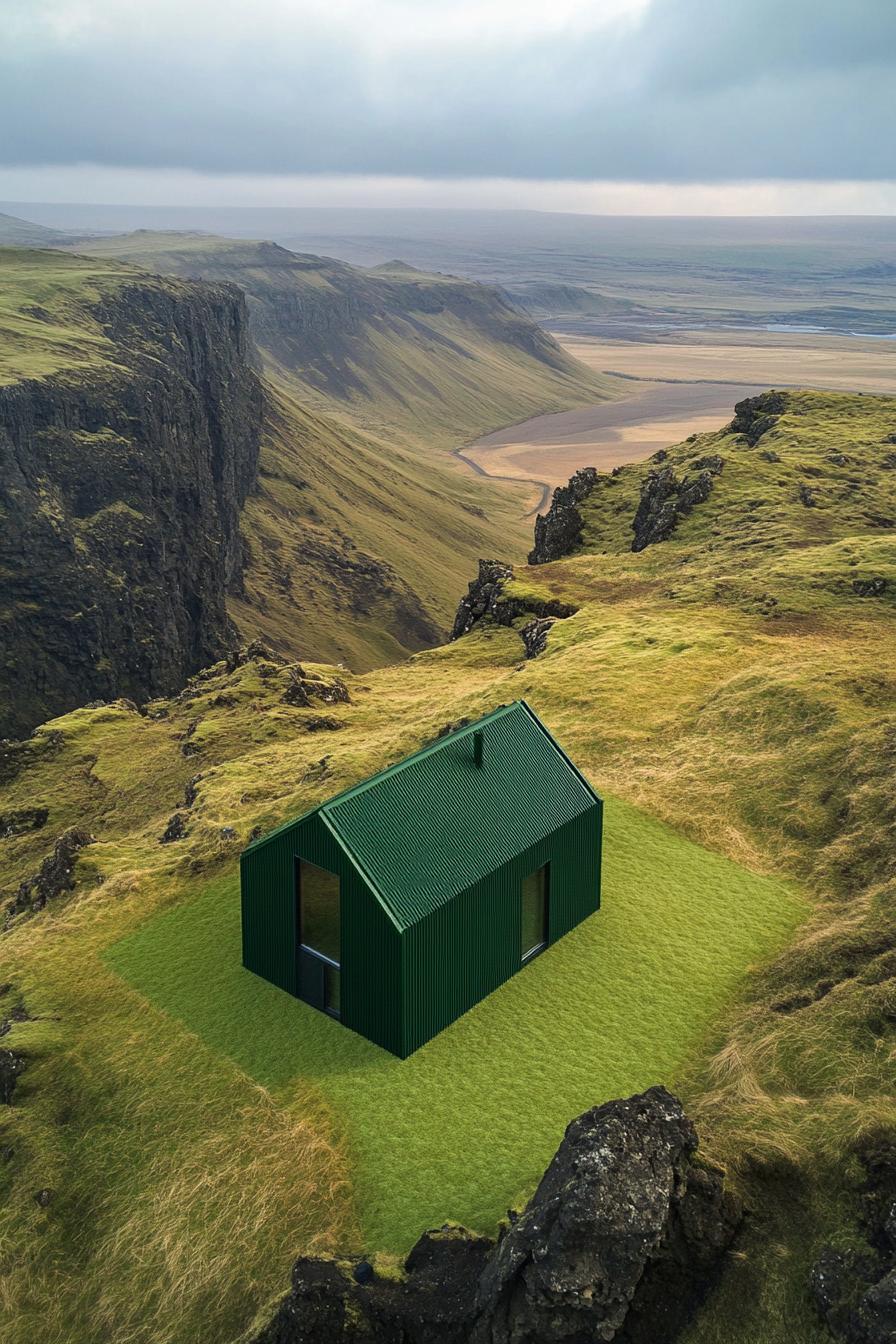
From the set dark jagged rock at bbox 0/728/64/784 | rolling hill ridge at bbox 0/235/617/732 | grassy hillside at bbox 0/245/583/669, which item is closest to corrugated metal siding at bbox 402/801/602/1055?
dark jagged rock at bbox 0/728/64/784

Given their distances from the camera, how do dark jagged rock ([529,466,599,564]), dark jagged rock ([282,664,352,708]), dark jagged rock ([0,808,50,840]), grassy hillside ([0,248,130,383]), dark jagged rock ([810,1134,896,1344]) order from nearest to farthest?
1. dark jagged rock ([810,1134,896,1344])
2. dark jagged rock ([0,808,50,840])
3. dark jagged rock ([282,664,352,708])
4. dark jagged rock ([529,466,599,564])
5. grassy hillside ([0,248,130,383])

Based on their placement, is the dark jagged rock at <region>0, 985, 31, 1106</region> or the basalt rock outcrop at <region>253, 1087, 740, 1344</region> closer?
the basalt rock outcrop at <region>253, 1087, 740, 1344</region>

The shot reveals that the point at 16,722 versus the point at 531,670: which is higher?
the point at 531,670

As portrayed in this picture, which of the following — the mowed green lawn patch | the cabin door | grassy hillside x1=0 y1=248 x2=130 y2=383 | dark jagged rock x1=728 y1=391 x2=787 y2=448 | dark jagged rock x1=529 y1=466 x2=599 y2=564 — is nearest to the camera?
the mowed green lawn patch

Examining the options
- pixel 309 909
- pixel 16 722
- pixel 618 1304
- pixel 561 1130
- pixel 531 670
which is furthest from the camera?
pixel 16 722

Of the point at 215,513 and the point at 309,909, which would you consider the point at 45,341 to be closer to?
the point at 215,513

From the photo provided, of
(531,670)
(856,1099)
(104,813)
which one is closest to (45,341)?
(104,813)

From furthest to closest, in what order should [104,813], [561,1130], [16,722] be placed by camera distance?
[16,722], [104,813], [561,1130]

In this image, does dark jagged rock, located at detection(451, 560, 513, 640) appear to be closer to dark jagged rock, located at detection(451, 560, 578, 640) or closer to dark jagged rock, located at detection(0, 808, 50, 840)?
dark jagged rock, located at detection(451, 560, 578, 640)
